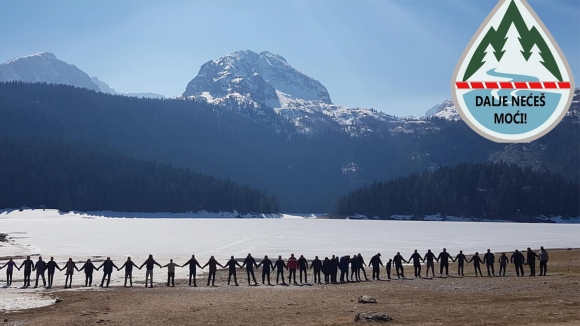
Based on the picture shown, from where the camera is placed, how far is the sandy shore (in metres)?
24.4

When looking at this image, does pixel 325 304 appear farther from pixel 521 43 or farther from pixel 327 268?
pixel 521 43

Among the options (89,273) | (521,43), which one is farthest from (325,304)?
(521,43)

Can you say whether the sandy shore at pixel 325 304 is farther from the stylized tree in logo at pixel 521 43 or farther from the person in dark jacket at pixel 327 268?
the stylized tree in logo at pixel 521 43

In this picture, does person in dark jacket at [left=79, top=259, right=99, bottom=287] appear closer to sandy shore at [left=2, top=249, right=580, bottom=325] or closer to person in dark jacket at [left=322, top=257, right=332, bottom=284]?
sandy shore at [left=2, top=249, right=580, bottom=325]

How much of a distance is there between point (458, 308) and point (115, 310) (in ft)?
57.3

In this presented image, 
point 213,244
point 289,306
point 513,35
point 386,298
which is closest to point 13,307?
point 289,306

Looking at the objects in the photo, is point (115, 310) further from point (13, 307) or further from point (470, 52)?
point (470, 52)

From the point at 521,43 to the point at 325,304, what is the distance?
2367 centimetres

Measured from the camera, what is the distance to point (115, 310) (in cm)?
2862

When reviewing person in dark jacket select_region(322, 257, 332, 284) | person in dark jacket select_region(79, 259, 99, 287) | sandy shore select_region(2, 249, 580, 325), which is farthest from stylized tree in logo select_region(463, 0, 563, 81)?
person in dark jacket select_region(79, 259, 99, 287)

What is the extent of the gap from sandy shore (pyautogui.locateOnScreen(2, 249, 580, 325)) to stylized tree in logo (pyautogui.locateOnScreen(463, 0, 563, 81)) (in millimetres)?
14745

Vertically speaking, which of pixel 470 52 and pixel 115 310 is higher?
pixel 470 52

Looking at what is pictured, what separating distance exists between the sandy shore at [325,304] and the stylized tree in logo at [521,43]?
1474cm

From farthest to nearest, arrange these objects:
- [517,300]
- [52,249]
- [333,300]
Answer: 1. [52,249]
2. [333,300]
3. [517,300]
